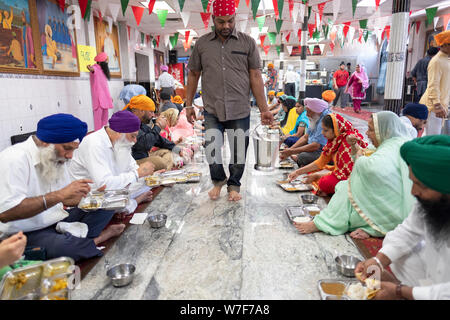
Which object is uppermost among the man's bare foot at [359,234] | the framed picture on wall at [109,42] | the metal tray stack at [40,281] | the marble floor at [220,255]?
the framed picture on wall at [109,42]

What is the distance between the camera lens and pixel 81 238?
1976 millimetres

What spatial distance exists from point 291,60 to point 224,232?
58.4 ft

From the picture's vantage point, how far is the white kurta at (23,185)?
165 cm

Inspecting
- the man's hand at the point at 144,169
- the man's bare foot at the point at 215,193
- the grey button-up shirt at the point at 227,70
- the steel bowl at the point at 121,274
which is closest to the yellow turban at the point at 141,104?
the grey button-up shirt at the point at 227,70

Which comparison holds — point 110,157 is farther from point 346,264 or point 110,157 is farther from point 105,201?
point 346,264

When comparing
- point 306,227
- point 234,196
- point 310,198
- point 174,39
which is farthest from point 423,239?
point 174,39

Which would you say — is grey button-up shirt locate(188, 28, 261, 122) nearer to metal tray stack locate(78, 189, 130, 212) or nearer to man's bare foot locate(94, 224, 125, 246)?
metal tray stack locate(78, 189, 130, 212)

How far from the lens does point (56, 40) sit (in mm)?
5949

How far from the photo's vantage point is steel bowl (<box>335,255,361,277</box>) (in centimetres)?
178

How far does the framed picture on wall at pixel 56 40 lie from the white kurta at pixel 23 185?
455 cm

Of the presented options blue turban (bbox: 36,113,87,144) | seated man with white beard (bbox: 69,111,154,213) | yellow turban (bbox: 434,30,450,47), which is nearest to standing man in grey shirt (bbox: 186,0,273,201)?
seated man with white beard (bbox: 69,111,154,213)

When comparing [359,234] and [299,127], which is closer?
[359,234]

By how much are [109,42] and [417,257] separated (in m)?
9.29

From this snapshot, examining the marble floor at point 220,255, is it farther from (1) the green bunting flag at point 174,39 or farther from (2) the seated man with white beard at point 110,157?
(1) the green bunting flag at point 174,39
